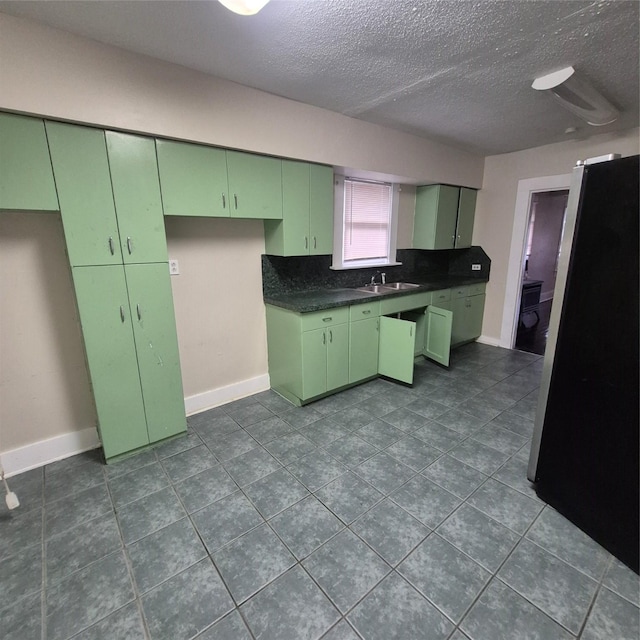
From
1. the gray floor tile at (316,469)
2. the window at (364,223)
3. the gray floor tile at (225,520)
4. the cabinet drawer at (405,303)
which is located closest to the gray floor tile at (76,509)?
the gray floor tile at (225,520)

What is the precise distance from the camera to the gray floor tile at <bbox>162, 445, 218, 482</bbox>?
2080 mm

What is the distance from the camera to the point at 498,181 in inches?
164

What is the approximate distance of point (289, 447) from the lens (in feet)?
7.62

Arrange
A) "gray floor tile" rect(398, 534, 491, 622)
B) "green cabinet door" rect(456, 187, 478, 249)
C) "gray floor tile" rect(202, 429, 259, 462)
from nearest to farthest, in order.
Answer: "gray floor tile" rect(398, 534, 491, 622) < "gray floor tile" rect(202, 429, 259, 462) < "green cabinet door" rect(456, 187, 478, 249)

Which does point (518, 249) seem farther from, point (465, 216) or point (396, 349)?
point (396, 349)

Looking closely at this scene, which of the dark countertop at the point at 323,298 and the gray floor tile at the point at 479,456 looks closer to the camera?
the gray floor tile at the point at 479,456

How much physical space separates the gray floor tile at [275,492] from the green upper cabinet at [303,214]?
170 cm

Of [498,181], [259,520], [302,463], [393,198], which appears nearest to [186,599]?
[259,520]

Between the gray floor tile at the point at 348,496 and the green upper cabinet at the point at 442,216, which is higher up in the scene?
the green upper cabinet at the point at 442,216

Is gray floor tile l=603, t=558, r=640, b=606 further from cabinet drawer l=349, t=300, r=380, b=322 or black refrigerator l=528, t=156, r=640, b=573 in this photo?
cabinet drawer l=349, t=300, r=380, b=322

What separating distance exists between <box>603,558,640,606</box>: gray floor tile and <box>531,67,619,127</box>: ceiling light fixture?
8.73ft

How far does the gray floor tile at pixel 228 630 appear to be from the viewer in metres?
1.22

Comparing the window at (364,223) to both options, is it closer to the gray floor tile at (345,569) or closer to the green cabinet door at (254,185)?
the green cabinet door at (254,185)

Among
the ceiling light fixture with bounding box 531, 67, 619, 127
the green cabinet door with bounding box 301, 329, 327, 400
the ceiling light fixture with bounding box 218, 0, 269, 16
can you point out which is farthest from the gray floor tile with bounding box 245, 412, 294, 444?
the ceiling light fixture with bounding box 531, 67, 619, 127
